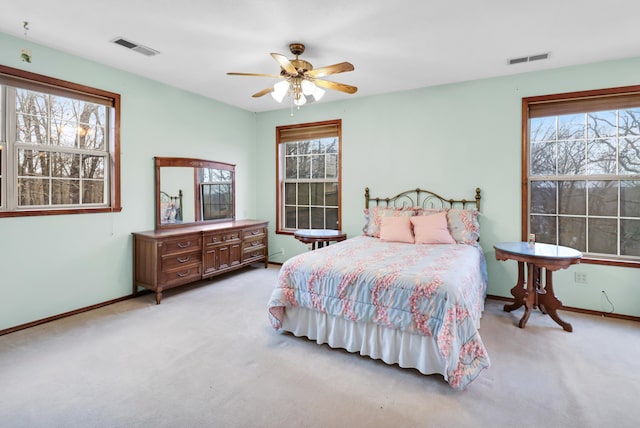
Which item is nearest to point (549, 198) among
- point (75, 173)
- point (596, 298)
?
point (596, 298)

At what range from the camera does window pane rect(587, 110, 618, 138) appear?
350 cm

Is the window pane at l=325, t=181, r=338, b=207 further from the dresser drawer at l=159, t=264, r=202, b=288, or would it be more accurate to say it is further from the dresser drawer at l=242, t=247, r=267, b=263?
the dresser drawer at l=159, t=264, r=202, b=288

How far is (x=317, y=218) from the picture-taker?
5410 millimetres

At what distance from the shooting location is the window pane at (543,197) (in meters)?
3.79

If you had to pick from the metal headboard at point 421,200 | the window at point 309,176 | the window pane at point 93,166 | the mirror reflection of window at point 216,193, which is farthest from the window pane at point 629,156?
the window pane at point 93,166

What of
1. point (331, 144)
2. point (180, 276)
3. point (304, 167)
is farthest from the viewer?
point (304, 167)

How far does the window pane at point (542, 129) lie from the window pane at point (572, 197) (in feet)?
1.82

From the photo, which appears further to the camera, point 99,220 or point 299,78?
point 99,220

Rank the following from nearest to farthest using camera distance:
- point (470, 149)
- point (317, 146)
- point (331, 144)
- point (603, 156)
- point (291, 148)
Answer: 1. point (603, 156)
2. point (470, 149)
3. point (331, 144)
4. point (317, 146)
5. point (291, 148)

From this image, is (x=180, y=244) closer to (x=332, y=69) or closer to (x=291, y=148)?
(x=291, y=148)

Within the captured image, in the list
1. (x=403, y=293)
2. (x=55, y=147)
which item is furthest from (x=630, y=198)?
(x=55, y=147)

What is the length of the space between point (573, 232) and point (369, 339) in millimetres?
2898

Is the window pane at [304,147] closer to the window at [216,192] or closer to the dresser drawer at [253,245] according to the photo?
the window at [216,192]

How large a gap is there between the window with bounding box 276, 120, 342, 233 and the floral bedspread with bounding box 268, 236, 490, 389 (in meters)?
2.10
